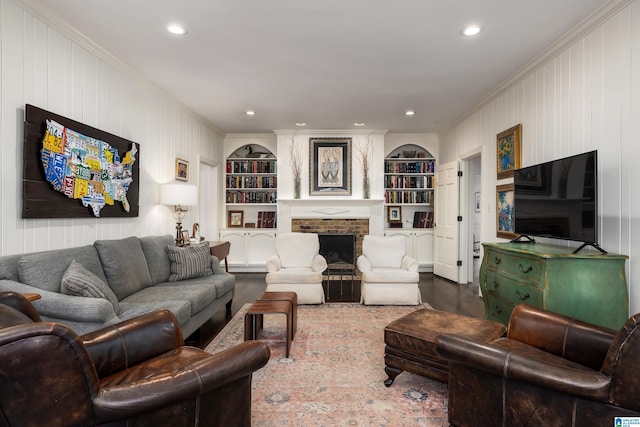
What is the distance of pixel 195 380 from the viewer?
1153mm

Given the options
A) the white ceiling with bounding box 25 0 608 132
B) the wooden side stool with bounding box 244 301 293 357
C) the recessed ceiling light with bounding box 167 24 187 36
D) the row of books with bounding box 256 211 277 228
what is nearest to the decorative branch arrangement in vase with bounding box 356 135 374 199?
the white ceiling with bounding box 25 0 608 132

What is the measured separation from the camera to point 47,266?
2271 mm

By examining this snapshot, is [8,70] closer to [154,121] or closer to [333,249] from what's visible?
[154,121]

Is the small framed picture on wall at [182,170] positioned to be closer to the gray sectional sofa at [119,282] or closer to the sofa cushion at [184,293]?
the gray sectional sofa at [119,282]

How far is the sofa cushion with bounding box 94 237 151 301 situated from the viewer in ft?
9.24

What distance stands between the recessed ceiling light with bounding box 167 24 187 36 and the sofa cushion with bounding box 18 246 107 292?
6.12ft

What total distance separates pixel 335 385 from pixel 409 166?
16.2ft

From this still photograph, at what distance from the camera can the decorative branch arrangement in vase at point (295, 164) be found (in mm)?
6121

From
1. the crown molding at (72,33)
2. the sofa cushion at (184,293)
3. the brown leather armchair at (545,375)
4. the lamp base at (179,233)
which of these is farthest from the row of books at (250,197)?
the brown leather armchair at (545,375)

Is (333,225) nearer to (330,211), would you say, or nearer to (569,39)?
(330,211)

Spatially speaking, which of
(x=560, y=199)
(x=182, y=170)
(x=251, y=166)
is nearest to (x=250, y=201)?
(x=251, y=166)

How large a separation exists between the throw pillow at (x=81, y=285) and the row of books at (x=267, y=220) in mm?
4133

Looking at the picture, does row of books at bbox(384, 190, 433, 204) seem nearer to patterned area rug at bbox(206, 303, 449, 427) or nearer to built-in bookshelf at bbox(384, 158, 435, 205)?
built-in bookshelf at bbox(384, 158, 435, 205)

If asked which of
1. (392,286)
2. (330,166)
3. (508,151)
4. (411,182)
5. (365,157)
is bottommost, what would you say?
(392,286)
